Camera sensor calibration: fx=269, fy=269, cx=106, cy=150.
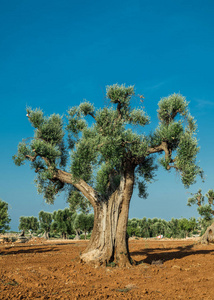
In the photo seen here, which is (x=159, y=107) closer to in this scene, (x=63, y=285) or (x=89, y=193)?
(x=89, y=193)

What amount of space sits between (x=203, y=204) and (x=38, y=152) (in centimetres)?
3242

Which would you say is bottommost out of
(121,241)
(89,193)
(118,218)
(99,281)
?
(99,281)

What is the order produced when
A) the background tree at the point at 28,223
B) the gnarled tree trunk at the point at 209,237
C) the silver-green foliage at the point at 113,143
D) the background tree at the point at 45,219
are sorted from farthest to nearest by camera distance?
1. the background tree at the point at 28,223
2. the background tree at the point at 45,219
3. the gnarled tree trunk at the point at 209,237
4. the silver-green foliage at the point at 113,143

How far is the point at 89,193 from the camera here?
16.7 meters

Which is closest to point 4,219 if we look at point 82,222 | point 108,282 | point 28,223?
point 82,222

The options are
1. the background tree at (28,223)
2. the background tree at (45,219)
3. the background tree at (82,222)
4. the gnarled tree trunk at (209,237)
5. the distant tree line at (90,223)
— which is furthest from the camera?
the background tree at (28,223)

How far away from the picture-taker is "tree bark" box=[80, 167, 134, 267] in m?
15.8

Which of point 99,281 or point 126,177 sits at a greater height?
point 126,177

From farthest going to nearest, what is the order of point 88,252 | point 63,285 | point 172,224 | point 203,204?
point 172,224, point 203,204, point 88,252, point 63,285

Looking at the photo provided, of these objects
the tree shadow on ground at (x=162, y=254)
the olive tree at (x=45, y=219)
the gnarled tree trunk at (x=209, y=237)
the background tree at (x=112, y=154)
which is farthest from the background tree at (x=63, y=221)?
the background tree at (x=112, y=154)

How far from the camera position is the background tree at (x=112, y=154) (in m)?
15.7

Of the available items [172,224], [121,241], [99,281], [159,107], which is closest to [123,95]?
[159,107]

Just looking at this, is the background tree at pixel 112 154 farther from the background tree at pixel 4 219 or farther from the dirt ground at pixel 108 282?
the background tree at pixel 4 219

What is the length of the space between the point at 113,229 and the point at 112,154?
4.70 m
